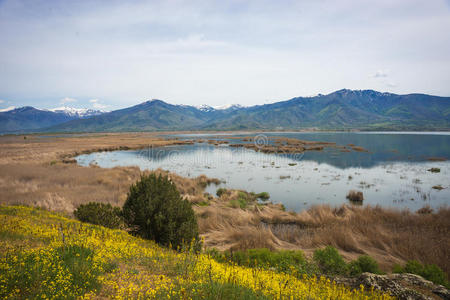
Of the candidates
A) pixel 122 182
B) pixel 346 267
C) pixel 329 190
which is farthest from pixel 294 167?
pixel 346 267

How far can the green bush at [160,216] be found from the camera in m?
9.02

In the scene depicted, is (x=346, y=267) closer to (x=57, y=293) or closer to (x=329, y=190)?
(x=57, y=293)

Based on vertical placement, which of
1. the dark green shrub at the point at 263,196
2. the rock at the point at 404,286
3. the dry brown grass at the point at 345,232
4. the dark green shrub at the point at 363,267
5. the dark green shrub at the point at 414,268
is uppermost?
the rock at the point at 404,286

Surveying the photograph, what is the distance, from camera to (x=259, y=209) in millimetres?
16344

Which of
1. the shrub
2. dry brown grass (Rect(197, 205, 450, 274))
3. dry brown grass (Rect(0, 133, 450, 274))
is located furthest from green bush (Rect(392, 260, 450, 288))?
the shrub

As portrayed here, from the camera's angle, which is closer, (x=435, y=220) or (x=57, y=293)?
(x=57, y=293)

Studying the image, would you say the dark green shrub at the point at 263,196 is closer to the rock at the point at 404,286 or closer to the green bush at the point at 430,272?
Answer: the green bush at the point at 430,272

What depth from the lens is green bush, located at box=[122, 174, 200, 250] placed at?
9.02 m

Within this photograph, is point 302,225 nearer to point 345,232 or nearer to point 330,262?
point 345,232

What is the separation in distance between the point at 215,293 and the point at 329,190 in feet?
73.1

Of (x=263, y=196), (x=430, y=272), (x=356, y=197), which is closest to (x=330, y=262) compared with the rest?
(x=430, y=272)

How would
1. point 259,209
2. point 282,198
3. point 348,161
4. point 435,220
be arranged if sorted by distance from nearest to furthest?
point 435,220, point 259,209, point 282,198, point 348,161

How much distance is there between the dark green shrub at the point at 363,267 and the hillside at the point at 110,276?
292cm

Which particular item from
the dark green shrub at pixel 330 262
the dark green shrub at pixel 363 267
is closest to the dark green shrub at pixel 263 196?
the dark green shrub at pixel 330 262
